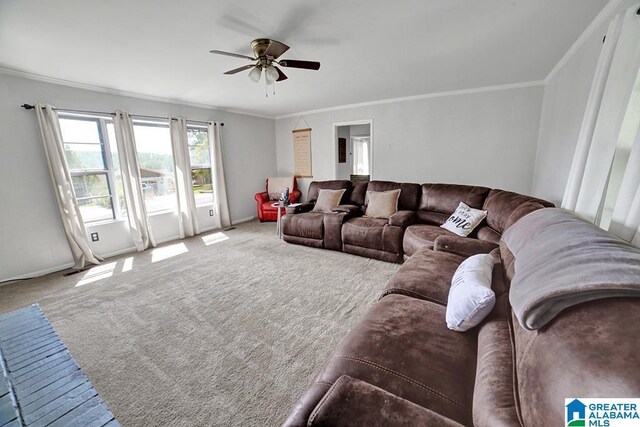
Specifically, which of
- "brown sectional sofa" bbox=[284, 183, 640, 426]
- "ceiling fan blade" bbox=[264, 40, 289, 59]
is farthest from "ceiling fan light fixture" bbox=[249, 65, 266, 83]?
"brown sectional sofa" bbox=[284, 183, 640, 426]

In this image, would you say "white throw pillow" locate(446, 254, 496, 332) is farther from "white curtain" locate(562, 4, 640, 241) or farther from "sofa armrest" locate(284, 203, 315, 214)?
"sofa armrest" locate(284, 203, 315, 214)

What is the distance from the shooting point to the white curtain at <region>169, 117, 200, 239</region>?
173 inches

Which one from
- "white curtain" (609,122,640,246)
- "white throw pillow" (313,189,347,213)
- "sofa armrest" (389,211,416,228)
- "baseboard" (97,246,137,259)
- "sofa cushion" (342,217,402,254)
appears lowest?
"baseboard" (97,246,137,259)

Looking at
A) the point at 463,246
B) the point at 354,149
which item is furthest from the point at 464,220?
the point at 354,149

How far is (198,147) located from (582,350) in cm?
548

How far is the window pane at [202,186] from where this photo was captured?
4.90 metres

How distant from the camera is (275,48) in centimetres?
228

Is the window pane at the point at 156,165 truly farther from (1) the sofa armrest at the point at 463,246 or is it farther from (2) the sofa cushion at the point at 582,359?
(2) the sofa cushion at the point at 582,359

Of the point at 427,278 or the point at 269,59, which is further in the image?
the point at 269,59

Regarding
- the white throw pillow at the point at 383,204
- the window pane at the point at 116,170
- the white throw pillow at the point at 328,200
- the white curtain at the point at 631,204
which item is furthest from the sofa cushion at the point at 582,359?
the window pane at the point at 116,170

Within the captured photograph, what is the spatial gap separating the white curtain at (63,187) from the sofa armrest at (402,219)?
4.09 metres

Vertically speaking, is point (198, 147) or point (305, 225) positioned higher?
point (198, 147)

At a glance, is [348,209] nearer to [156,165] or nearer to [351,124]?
[351,124]

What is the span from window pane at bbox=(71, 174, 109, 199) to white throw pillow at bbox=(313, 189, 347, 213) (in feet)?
10.4
